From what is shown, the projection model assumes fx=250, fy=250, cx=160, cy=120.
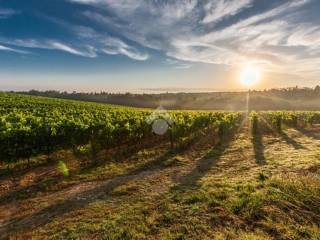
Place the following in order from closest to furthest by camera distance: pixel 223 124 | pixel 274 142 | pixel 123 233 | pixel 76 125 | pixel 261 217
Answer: pixel 123 233 → pixel 261 217 → pixel 76 125 → pixel 274 142 → pixel 223 124

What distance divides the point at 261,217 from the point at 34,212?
24.2 ft

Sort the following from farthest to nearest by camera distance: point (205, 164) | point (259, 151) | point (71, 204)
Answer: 1. point (259, 151)
2. point (205, 164)
3. point (71, 204)

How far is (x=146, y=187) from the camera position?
34.4 feet

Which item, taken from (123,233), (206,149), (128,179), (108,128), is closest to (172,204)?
(123,233)

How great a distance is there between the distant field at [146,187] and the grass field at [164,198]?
3cm

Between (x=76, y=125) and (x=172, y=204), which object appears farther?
(x=76, y=125)

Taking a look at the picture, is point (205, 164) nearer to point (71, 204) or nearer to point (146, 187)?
point (146, 187)

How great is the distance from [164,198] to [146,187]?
1.44 metres

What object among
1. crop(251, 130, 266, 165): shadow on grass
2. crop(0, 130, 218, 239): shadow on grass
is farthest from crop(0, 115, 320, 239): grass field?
crop(251, 130, 266, 165): shadow on grass

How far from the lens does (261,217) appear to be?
25.1 feet

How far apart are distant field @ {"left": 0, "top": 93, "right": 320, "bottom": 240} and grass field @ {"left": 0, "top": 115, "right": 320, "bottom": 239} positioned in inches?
1.3

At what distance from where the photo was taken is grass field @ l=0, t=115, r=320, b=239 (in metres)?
7.05

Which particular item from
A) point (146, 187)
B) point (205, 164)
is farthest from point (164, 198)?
point (205, 164)

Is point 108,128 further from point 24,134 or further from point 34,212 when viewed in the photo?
point 34,212
